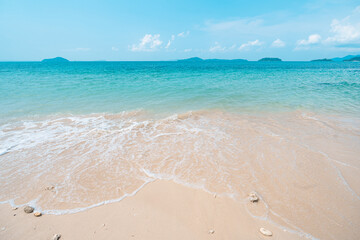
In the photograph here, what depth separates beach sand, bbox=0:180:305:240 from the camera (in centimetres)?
300

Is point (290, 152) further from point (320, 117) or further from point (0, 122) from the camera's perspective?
point (0, 122)

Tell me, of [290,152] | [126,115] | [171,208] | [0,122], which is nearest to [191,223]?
[171,208]

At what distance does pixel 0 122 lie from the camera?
8398 mm

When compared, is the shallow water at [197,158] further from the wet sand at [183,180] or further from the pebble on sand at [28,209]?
the pebble on sand at [28,209]

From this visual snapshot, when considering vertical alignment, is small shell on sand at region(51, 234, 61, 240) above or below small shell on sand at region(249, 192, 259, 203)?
below

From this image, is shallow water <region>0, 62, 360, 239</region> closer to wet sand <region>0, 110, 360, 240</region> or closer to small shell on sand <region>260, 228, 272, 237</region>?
wet sand <region>0, 110, 360, 240</region>

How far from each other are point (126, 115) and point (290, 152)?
8.22 m

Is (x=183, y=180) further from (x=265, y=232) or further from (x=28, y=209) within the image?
(x=28, y=209)

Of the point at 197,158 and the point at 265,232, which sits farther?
the point at 197,158

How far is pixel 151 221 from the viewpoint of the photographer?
10.7 ft

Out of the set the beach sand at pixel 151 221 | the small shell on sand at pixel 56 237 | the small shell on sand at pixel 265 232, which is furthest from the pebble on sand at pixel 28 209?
the small shell on sand at pixel 265 232

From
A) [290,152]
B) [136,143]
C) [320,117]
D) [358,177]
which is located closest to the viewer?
[358,177]

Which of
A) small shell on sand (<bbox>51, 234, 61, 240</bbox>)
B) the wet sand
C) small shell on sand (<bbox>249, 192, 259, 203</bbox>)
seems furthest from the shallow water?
small shell on sand (<bbox>51, 234, 61, 240</bbox>)

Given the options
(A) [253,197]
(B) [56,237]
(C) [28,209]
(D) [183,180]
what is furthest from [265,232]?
(C) [28,209]
